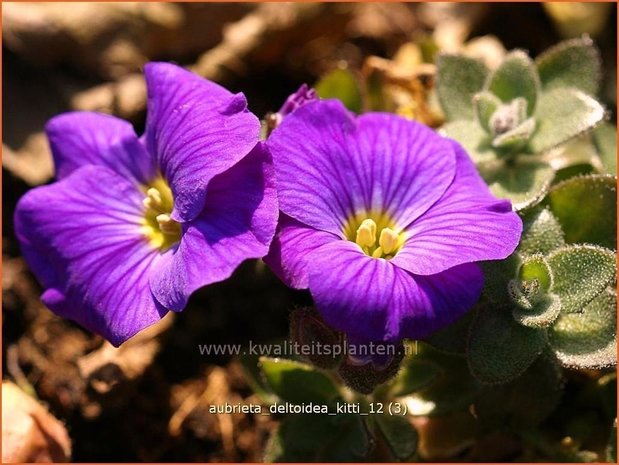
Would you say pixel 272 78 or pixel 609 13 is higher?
pixel 609 13

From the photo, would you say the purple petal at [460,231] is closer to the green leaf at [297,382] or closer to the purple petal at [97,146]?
the green leaf at [297,382]

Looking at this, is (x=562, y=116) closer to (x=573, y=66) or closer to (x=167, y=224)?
(x=573, y=66)

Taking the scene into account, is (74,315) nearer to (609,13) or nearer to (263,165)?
(263,165)

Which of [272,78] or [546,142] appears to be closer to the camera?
[546,142]

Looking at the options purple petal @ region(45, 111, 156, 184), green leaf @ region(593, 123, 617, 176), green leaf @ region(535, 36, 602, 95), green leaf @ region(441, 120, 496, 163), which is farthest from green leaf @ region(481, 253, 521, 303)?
purple petal @ region(45, 111, 156, 184)

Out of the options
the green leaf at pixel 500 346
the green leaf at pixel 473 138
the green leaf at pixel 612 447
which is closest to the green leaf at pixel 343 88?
the green leaf at pixel 473 138

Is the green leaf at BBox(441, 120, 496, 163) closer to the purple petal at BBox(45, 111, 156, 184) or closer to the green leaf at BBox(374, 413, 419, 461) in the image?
the green leaf at BBox(374, 413, 419, 461)

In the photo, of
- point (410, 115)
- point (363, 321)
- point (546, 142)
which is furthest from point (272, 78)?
point (363, 321)
